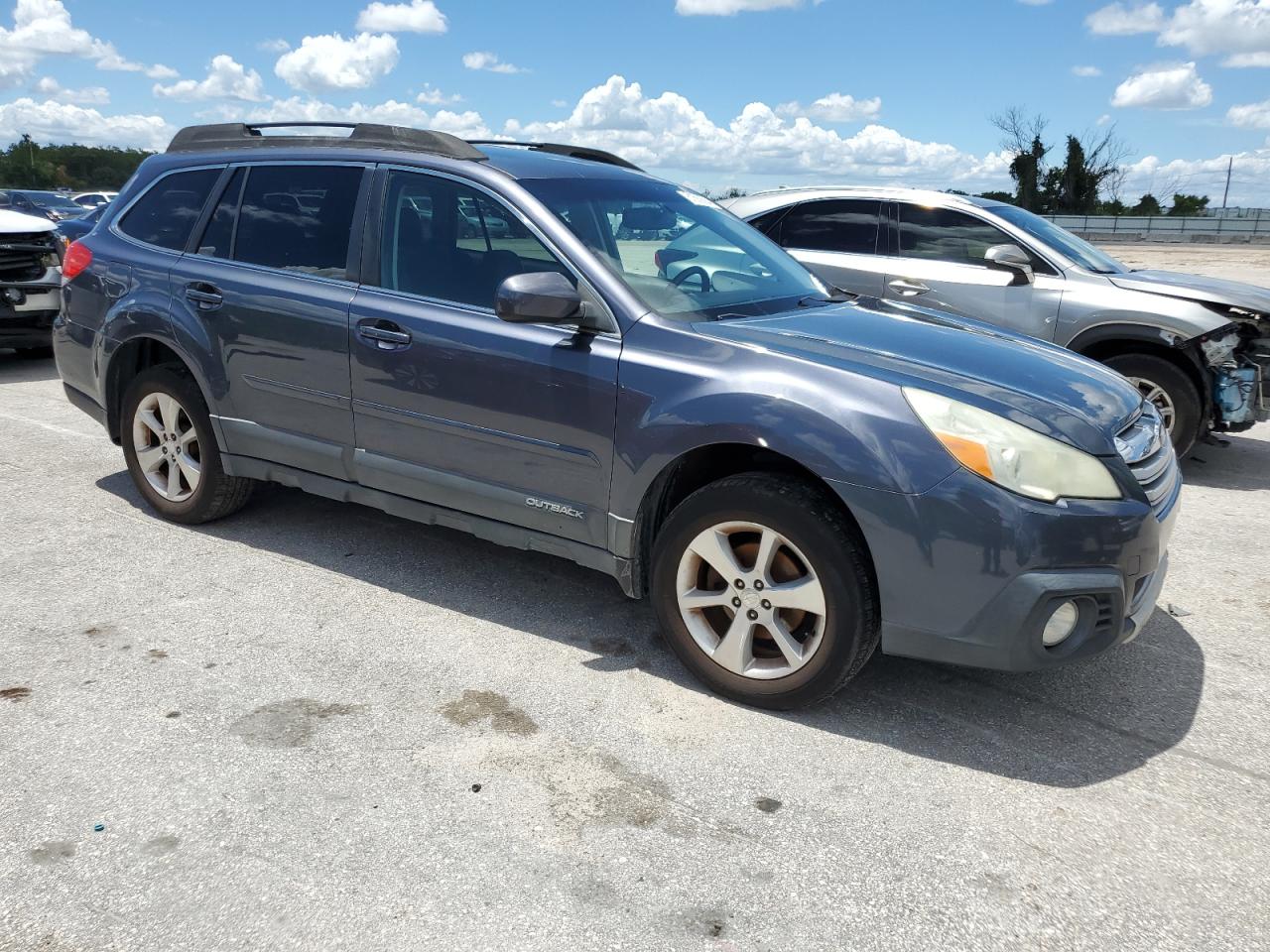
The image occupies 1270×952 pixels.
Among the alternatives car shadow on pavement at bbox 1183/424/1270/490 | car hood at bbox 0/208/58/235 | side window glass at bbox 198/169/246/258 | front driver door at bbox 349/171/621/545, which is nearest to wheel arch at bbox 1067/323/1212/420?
car shadow on pavement at bbox 1183/424/1270/490

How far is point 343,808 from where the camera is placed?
2863 mm

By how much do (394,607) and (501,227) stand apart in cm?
156

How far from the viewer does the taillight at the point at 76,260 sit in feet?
17.0

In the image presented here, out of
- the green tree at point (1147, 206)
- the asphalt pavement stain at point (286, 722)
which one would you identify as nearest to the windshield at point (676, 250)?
the asphalt pavement stain at point (286, 722)

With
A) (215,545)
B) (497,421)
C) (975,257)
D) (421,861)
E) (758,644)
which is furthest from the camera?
(975,257)

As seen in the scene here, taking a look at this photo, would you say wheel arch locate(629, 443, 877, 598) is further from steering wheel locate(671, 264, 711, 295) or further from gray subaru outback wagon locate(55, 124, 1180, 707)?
steering wheel locate(671, 264, 711, 295)

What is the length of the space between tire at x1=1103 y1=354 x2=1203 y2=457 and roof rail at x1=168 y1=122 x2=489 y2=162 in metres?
4.65

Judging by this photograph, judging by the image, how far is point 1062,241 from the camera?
7297 millimetres

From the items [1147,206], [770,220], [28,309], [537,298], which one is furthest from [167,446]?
[1147,206]

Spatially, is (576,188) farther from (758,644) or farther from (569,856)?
(569,856)

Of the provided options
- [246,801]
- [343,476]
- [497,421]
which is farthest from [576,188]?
[246,801]

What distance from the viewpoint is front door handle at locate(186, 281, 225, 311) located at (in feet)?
15.1

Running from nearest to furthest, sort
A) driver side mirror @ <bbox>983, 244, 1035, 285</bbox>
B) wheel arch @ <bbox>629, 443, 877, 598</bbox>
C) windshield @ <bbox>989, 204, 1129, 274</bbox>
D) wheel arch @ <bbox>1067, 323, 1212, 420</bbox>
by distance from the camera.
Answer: wheel arch @ <bbox>629, 443, 877, 598</bbox>, wheel arch @ <bbox>1067, 323, 1212, 420</bbox>, driver side mirror @ <bbox>983, 244, 1035, 285</bbox>, windshield @ <bbox>989, 204, 1129, 274</bbox>

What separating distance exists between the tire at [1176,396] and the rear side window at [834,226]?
79.1 inches
